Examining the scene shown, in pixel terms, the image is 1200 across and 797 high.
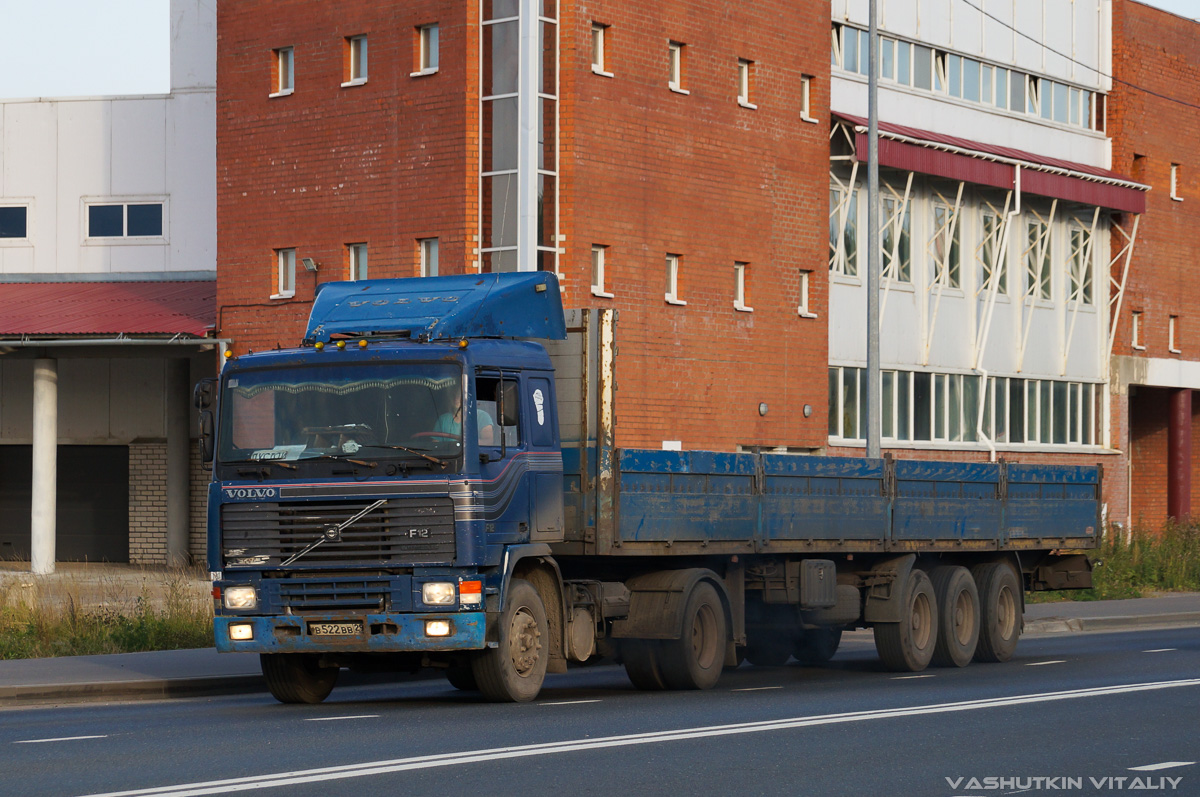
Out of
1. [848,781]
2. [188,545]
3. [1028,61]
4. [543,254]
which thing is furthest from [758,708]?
[1028,61]

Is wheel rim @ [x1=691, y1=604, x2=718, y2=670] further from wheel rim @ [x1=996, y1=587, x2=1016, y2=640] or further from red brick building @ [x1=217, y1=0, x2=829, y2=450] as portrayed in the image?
red brick building @ [x1=217, y1=0, x2=829, y2=450]

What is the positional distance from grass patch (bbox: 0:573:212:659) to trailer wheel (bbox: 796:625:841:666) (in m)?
6.69

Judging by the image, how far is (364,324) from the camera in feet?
48.5

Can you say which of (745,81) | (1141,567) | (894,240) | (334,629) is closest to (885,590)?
(334,629)

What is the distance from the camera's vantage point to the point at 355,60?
1297 inches

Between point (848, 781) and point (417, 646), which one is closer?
point (848, 781)

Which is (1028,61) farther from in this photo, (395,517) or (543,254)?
(395,517)

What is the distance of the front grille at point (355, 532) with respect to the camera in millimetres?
13367

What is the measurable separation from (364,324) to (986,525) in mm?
8259

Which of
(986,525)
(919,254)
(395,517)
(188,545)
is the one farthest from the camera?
(919,254)

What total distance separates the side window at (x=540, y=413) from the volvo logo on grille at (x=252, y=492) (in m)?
2.07

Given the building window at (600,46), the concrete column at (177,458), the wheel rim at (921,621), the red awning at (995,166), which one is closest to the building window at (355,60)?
the building window at (600,46)

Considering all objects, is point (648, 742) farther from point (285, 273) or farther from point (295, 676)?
point (285, 273)

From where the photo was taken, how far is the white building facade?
123 ft
